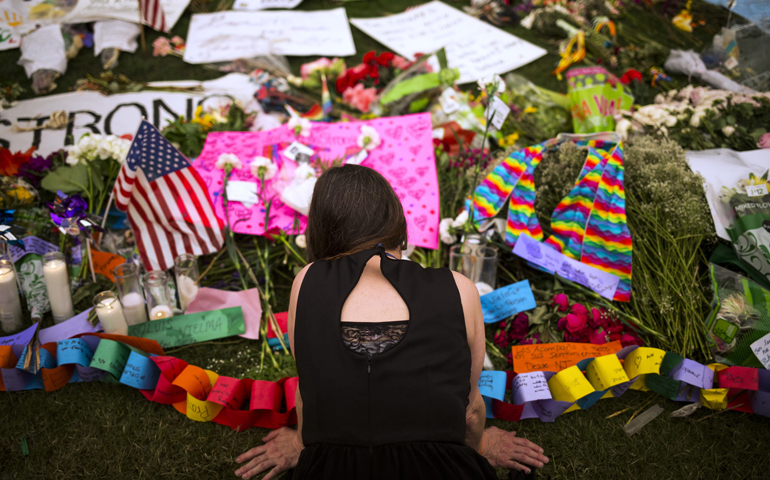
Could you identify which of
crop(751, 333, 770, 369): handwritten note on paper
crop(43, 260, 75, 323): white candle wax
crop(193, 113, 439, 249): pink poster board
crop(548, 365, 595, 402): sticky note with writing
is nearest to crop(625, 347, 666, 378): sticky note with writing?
crop(548, 365, 595, 402): sticky note with writing

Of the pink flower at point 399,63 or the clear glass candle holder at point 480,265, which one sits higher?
the pink flower at point 399,63

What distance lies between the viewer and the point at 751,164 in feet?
8.46

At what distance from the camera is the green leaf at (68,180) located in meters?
2.87

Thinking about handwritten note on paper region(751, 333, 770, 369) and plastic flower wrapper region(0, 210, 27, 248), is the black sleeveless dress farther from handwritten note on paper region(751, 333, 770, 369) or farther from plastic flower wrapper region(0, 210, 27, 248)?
plastic flower wrapper region(0, 210, 27, 248)

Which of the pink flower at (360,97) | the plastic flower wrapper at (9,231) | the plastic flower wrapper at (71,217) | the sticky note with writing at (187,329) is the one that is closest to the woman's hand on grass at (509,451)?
the sticky note with writing at (187,329)

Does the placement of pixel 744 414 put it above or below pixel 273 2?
below

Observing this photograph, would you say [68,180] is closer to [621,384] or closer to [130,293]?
[130,293]

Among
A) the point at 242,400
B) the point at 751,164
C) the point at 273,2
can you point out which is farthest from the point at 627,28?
the point at 242,400

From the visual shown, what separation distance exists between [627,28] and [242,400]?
509 cm

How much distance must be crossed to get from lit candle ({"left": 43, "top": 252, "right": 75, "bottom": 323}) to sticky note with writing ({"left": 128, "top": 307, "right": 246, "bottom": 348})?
14.2 inches

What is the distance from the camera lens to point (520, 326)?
2.28 m

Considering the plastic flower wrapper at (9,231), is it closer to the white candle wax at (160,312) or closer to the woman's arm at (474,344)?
the white candle wax at (160,312)

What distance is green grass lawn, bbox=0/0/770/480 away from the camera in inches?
72.3

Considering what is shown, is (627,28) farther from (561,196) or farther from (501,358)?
(501,358)
